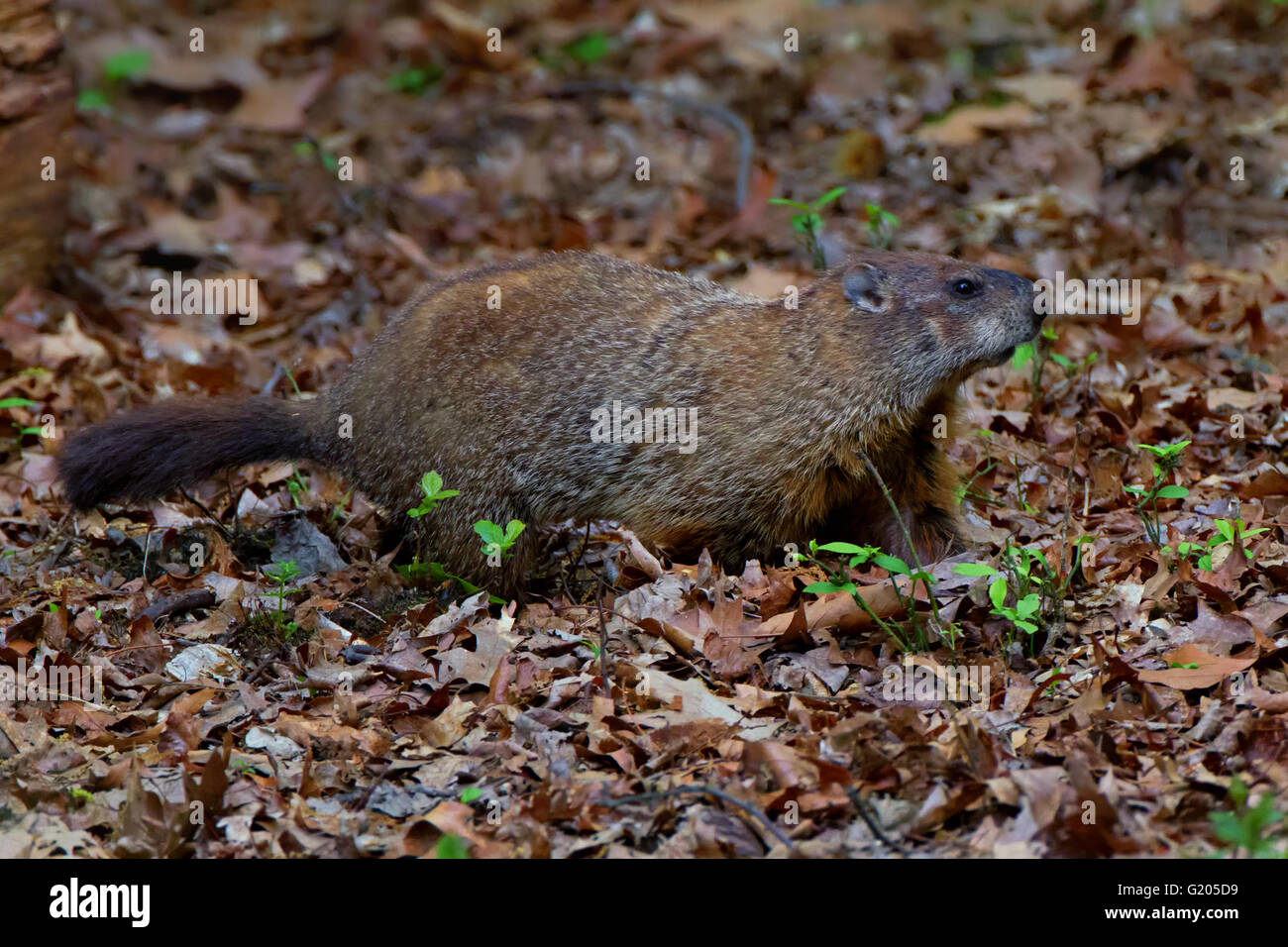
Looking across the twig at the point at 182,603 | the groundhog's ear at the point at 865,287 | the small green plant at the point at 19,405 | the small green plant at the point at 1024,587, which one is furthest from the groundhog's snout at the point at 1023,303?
the small green plant at the point at 19,405

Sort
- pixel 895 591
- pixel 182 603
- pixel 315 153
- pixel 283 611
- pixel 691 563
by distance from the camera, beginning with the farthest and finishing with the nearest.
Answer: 1. pixel 315 153
2. pixel 691 563
3. pixel 182 603
4. pixel 283 611
5. pixel 895 591

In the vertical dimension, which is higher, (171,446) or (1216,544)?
(171,446)

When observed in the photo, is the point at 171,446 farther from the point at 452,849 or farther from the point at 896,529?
the point at 896,529

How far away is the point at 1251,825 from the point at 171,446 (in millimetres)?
5234


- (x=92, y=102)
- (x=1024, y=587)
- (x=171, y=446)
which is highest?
(x=92, y=102)

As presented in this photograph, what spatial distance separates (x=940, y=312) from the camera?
657cm

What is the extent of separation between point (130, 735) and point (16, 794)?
52 centimetres

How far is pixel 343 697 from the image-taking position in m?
5.54

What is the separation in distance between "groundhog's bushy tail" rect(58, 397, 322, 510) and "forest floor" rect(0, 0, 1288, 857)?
1.42ft

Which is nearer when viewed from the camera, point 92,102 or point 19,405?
point 19,405

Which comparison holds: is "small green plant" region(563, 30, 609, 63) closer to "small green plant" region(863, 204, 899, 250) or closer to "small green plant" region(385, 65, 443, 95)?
"small green plant" region(385, 65, 443, 95)

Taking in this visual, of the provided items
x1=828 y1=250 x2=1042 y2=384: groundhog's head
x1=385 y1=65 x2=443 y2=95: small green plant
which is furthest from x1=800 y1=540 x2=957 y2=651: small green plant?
x1=385 y1=65 x2=443 y2=95: small green plant

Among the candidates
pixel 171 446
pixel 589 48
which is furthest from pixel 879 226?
pixel 589 48

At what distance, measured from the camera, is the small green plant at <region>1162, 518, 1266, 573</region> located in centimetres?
563
